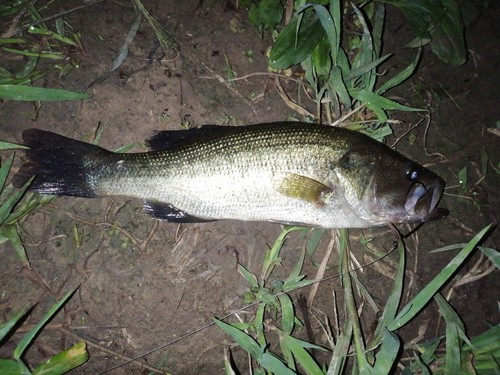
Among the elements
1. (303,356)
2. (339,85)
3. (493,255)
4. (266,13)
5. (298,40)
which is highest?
(266,13)

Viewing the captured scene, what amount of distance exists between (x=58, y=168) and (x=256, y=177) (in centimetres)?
166

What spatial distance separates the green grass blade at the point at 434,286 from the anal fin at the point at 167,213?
1818mm

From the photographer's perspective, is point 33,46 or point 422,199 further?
point 33,46

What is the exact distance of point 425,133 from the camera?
3.57m

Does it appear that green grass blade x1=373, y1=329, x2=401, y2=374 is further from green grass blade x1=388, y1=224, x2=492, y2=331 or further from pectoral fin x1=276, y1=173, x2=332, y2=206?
pectoral fin x1=276, y1=173, x2=332, y2=206

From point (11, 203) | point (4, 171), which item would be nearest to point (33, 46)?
point (4, 171)

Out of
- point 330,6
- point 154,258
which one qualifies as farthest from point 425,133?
point 154,258

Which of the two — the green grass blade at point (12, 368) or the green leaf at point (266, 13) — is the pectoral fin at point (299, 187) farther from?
the green grass blade at point (12, 368)

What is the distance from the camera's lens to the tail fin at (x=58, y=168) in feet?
9.66

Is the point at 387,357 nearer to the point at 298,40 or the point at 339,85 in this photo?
the point at 339,85

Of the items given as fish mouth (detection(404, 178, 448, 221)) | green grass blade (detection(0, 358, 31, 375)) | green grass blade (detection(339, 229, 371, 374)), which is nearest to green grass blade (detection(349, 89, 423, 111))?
fish mouth (detection(404, 178, 448, 221))

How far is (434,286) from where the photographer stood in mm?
→ 2832

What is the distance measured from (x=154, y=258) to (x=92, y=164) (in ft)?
3.28

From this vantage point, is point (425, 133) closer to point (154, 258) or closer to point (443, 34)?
point (443, 34)
